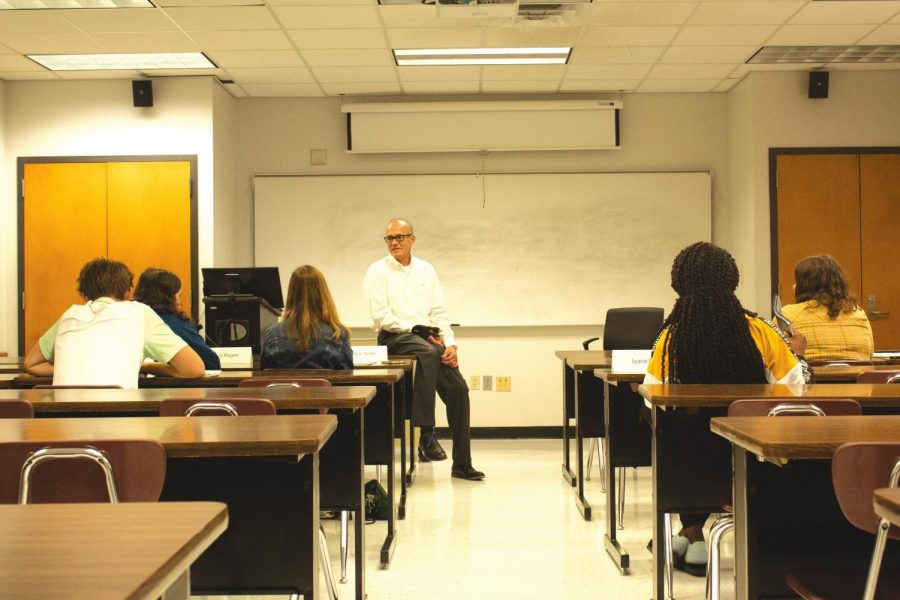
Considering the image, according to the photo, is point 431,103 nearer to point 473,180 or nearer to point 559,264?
point 473,180

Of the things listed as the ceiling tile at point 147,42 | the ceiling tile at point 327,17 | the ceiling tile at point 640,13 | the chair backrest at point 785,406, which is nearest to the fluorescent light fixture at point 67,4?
the ceiling tile at point 147,42

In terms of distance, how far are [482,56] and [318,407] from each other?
13.0 feet

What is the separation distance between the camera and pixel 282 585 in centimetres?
220

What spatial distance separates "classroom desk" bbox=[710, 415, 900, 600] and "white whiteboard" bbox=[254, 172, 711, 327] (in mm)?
4839

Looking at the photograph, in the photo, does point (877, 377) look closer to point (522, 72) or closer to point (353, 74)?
point (522, 72)

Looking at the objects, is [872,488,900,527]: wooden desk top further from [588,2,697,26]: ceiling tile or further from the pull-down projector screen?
the pull-down projector screen

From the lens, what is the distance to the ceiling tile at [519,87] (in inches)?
260

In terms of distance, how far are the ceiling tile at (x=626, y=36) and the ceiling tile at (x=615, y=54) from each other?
3.6 inches

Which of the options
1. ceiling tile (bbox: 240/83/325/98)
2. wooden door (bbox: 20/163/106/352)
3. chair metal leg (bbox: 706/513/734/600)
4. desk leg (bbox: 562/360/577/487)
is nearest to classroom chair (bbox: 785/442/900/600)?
chair metal leg (bbox: 706/513/734/600)

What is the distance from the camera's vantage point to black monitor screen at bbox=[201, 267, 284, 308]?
5129 mm

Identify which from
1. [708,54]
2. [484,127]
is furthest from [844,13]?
[484,127]

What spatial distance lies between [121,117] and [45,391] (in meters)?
3.98

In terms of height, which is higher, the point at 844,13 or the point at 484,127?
the point at 844,13

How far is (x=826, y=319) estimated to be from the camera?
410 cm
